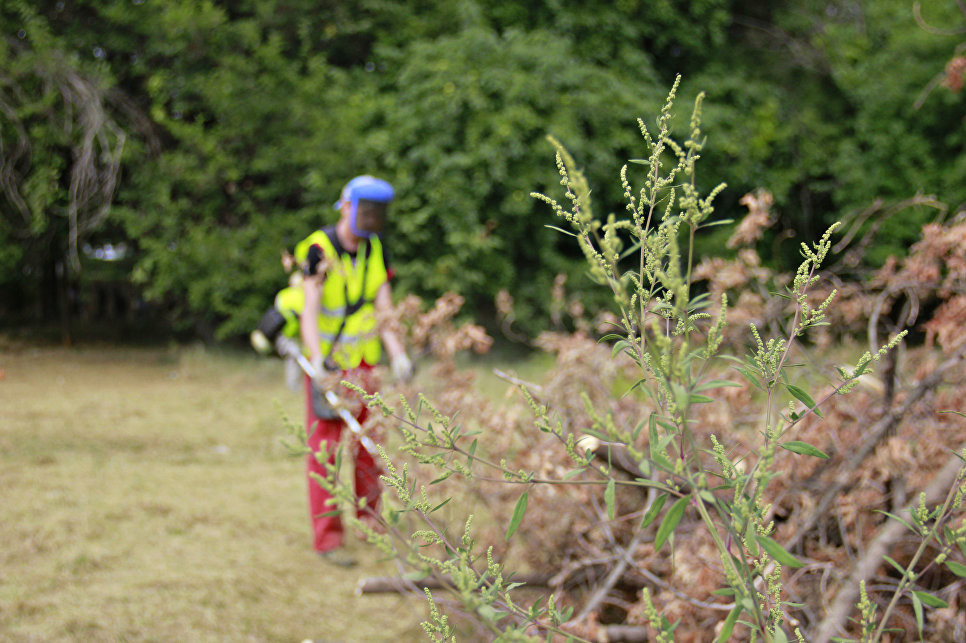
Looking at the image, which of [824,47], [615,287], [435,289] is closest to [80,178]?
[435,289]

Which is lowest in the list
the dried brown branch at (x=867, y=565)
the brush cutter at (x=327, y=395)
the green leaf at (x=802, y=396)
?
the brush cutter at (x=327, y=395)

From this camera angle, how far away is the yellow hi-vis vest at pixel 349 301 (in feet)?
13.1

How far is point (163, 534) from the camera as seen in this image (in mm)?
4098

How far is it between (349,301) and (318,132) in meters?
6.32

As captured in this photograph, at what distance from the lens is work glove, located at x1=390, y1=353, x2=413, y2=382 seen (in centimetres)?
393

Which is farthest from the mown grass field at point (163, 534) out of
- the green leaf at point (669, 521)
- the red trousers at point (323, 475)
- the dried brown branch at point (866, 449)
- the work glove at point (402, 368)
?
the dried brown branch at point (866, 449)

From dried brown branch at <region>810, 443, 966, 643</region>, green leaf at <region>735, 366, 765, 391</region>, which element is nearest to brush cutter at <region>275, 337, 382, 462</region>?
dried brown branch at <region>810, 443, 966, 643</region>

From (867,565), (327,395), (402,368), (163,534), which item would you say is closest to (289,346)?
Result: (327,395)

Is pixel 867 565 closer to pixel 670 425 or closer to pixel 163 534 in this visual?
pixel 670 425

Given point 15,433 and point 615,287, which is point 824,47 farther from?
point 615,287

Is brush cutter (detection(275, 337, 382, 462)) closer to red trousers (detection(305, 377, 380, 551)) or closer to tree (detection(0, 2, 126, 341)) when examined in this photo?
red trousers (detection(305, 377, 380, 551))

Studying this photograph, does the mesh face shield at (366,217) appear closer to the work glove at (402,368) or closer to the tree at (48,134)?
the work glove at (402,368)

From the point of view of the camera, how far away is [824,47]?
13289 millimetres

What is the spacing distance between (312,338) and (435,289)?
5.88 metres
